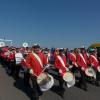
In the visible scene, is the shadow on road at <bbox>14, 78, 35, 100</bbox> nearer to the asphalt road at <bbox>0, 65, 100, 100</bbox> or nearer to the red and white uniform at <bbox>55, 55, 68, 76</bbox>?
the asphalt road at <bbox>0, 65, 100, 100</bbox>

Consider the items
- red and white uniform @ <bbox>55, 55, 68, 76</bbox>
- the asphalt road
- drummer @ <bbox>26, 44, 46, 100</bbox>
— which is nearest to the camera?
drummer @ <bbox>26, 44, 46, 100</bbox>

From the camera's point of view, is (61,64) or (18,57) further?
(18,57)

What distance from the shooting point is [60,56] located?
13156mm

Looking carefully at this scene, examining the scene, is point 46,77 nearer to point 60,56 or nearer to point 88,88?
point 60,56

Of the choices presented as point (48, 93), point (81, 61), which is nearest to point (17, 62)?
point (81, 61)

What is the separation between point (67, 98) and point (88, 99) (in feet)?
2.46

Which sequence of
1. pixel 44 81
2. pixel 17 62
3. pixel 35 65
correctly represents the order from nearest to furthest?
pixel 44 81 < pixel 35 65 < pixel 17 62

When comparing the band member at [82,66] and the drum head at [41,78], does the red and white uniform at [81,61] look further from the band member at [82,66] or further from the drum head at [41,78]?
the drum head at [41,78]

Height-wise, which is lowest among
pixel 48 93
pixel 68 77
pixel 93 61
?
pixel 48 93

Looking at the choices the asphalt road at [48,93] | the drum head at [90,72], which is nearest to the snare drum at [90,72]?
the drum head at [90,72]

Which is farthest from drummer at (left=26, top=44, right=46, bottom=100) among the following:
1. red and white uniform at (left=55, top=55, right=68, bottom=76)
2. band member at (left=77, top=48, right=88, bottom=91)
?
band member at (left=77, top=48, right=88, bottom=91)

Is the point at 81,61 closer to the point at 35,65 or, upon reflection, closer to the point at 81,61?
the point at 81,61

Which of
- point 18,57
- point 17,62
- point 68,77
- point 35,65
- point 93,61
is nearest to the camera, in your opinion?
point 35,65

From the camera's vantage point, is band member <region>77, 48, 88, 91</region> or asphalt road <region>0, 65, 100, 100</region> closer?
asphalt road <region>0, 65, 100, 100</region>
